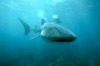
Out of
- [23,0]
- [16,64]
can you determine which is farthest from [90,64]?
[23,0]

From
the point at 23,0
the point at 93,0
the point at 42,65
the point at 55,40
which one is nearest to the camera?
the point at 55,40

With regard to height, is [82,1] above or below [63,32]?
above

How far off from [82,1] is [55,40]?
82.4 feet

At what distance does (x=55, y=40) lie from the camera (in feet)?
10.8

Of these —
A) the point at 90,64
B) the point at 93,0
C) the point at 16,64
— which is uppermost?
the point at 93,0

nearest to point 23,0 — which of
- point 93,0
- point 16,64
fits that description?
point 93,0

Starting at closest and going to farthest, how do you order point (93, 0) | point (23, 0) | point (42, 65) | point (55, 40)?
point (55, 40)
point (42, 65)
point (93, 0)
point (23, 0)

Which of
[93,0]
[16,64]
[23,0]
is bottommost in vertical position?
[16,64]

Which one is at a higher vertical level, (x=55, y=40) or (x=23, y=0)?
(x=23, y=0)

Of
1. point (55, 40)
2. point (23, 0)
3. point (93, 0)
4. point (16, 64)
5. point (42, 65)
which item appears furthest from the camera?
point (23, 0)

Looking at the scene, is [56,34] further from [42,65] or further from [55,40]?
[42,65]

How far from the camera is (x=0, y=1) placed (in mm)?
29812

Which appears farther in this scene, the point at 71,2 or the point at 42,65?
the point at 71,2

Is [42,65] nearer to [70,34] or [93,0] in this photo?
[70,34]
